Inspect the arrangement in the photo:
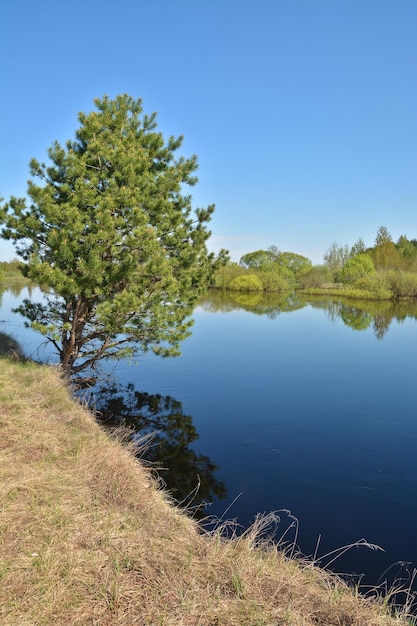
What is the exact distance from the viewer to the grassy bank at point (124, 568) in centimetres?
328

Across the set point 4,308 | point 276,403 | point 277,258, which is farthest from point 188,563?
point 277,258

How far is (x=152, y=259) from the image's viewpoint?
988cm

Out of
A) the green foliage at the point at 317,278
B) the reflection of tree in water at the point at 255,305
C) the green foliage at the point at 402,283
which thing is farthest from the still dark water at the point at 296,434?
the green foliage at the point at 317,278

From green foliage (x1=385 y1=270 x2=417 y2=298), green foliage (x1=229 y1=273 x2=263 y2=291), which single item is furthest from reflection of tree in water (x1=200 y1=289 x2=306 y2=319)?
green foliage (x1=229 y1=273 x2=263 y2=291)

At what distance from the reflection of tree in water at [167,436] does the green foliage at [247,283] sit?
5869cm

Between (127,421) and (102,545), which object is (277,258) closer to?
(127,421)

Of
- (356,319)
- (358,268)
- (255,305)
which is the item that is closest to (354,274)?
(358,268)

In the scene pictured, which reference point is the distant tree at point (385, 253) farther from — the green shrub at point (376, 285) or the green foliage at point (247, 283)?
the green foliage at point (247, 283)

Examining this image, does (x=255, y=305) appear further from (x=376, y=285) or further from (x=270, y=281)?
(x=270, y=281)

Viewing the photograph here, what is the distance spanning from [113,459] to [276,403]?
735cm

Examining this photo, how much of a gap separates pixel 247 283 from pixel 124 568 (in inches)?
2709

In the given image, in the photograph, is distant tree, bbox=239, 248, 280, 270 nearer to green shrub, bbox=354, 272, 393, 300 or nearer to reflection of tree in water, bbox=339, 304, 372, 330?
green shrub, bbox=354, 272, 393, 300

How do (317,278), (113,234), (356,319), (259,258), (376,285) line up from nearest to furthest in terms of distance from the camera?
(113,234), (356,319), (376,285), (317,278), (259,258)

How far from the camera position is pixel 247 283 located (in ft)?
236
